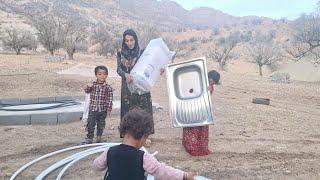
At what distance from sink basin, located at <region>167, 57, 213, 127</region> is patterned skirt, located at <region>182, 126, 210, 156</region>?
0.20 m

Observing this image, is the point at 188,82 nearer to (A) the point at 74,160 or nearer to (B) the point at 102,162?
(A) the point at 74,160

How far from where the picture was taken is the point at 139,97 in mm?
6051

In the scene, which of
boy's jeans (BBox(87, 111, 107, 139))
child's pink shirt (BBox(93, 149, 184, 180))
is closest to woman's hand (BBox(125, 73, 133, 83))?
boy's jeans (BBox(87, 111, 107, 139))

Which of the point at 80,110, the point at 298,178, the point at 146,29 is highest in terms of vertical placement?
the point at 146,29

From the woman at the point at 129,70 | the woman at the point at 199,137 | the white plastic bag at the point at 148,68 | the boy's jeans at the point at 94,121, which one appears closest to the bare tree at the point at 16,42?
the boy's jeans at the point at 94,121

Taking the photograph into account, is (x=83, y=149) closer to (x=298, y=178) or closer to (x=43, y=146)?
(x=43, y=146)

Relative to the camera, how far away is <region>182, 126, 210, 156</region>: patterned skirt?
18.7 feet

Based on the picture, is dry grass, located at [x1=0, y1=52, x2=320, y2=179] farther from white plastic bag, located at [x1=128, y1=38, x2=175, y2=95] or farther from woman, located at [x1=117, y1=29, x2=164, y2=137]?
white plastic bag, located at [x1=128, y1=38, x2=175, y2=95]

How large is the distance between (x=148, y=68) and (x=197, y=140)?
1069 millimetres

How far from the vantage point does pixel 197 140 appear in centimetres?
576

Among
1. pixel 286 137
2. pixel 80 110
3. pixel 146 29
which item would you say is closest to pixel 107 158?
pixel 286 137

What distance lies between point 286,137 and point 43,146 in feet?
11.9

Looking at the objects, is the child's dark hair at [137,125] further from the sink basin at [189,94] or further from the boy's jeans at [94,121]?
the boy's jeans at [94,121]

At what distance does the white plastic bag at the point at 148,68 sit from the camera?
576 cm
